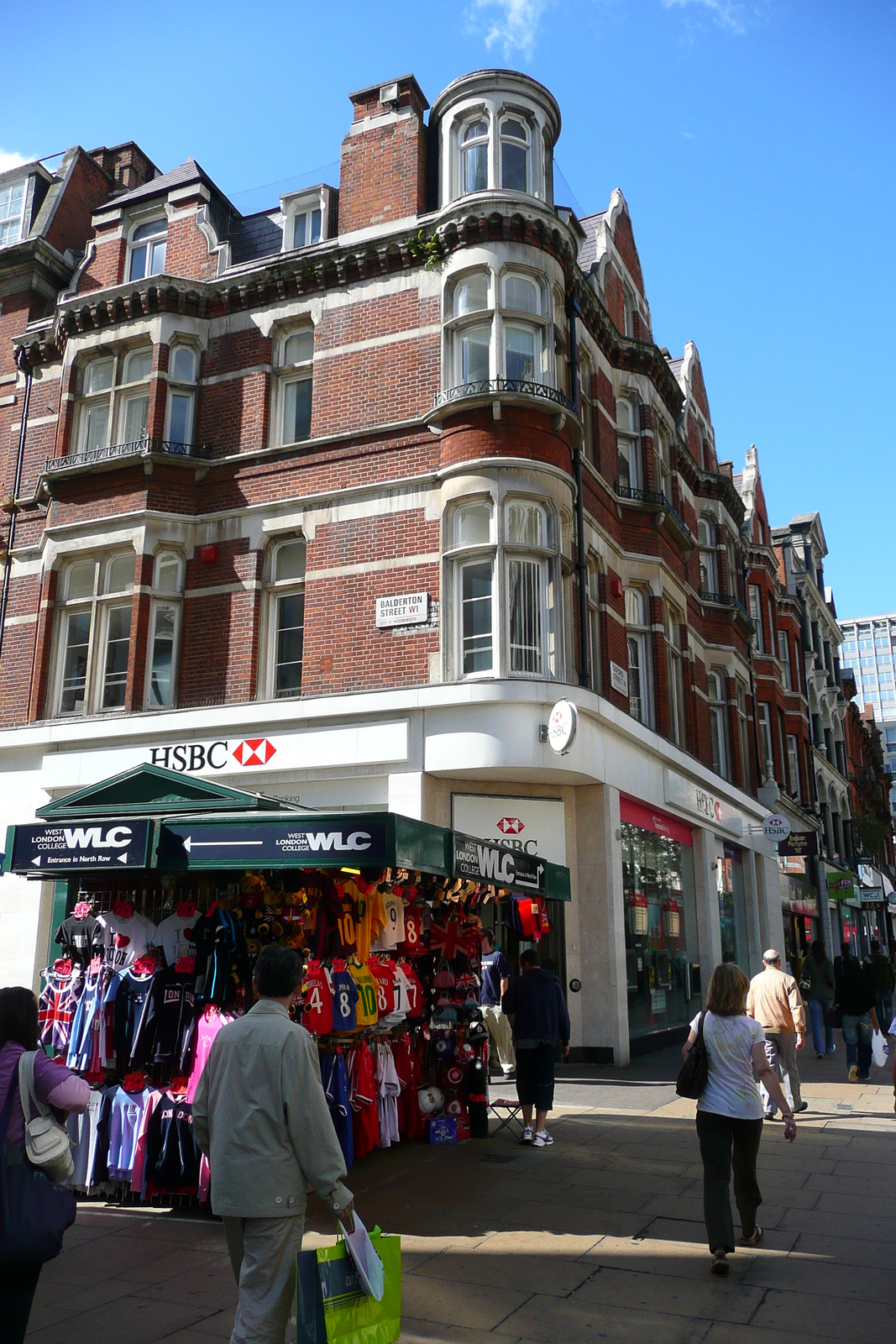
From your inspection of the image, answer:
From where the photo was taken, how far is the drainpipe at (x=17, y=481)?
19328 millimetres

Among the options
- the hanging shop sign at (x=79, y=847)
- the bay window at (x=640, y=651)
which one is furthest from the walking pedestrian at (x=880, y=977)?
the hanging shop sign at (x=79, y=847)

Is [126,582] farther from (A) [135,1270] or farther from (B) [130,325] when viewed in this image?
(A) [135,1270]

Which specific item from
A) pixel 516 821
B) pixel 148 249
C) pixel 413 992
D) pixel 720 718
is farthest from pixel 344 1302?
pixel 720 718

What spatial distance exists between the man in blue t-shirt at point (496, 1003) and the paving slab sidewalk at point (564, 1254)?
4505mm

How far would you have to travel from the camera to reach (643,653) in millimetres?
20594

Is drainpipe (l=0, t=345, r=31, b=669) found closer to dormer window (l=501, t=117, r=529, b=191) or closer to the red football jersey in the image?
dormer window (l=501, t=117, r=529, b=191)

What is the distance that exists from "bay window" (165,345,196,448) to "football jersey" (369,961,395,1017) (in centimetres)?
1185

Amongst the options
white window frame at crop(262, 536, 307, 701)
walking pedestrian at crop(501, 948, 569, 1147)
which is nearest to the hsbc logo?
white window frame at crop(262, 536, 307, 701)

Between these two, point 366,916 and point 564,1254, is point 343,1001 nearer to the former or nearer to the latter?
point 366,916

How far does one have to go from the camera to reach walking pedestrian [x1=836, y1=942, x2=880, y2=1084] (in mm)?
13742

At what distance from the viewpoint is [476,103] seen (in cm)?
1717

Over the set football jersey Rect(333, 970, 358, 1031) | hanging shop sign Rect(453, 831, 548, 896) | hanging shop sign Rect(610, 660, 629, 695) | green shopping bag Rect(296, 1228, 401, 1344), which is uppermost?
hanging shop sign Rect(610, 660, 629, 695)

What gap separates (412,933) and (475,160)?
1320cm

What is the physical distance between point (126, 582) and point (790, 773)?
25.0 m
